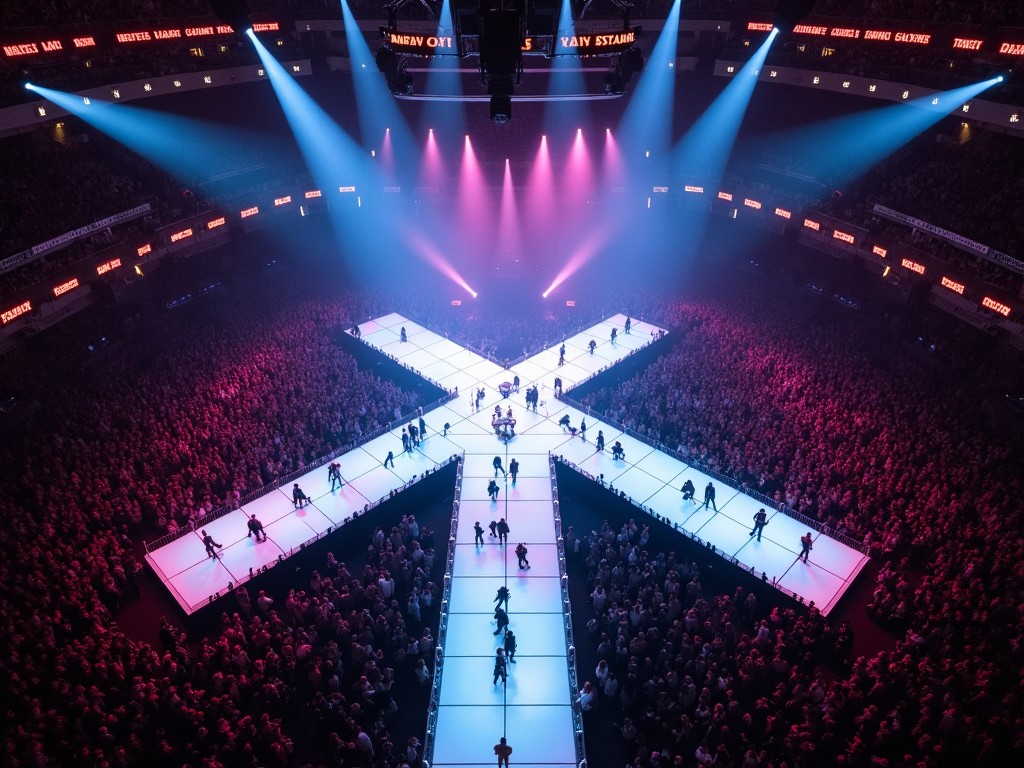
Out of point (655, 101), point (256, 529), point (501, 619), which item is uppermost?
point (655, 101)

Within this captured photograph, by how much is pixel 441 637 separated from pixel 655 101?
31.5 m

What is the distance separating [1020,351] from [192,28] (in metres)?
37.1

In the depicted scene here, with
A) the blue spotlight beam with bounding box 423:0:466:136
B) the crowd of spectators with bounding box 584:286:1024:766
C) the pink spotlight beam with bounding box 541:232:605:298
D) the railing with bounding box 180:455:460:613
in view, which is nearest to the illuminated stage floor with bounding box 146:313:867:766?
the railing with bounding box 180:455:460:613

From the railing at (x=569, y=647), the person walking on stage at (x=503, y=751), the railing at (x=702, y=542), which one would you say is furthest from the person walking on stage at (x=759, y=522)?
the person walking on stage at (x=503, y=751)

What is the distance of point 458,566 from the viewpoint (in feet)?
45.8

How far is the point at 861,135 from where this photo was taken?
→ 27094 millimetres

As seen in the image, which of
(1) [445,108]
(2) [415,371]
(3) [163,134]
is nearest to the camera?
(2) [415,371]

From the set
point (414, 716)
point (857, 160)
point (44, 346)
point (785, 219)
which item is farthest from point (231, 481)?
point (857, 160)

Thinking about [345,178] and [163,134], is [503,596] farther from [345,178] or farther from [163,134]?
[163,134]

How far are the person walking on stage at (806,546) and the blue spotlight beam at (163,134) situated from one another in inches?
1197

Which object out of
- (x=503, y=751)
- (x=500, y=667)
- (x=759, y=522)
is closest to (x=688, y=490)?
(x=759, y=522)

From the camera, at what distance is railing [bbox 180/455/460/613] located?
12590 mm

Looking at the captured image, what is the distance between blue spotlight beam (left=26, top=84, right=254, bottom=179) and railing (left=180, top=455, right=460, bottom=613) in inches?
850

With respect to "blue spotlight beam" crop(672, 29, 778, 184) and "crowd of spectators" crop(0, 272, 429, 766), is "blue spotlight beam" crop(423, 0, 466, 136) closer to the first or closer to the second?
"blue spotlight beam" crop(672, 29, 778, 184)
